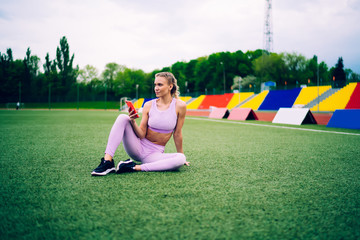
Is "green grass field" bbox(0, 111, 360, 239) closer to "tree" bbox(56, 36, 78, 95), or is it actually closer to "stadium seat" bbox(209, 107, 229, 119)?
"stadium seat" bbox(209, 107, 229, 119)

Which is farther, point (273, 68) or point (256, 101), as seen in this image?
point (273, 68)

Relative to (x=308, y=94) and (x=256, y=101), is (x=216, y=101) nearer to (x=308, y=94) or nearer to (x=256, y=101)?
(x=256, y=101)

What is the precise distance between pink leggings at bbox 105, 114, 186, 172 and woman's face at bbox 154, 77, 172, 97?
0.53 metres

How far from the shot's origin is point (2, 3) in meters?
18.1

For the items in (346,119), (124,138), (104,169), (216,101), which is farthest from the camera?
(216,101)

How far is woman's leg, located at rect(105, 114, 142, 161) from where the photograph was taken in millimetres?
2988

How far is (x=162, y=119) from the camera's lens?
3.16 meters

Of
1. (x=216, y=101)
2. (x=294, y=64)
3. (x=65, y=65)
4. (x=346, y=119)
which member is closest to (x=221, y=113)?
(x=346, y=119)

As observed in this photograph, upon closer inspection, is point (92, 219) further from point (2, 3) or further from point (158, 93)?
point (2, 3)

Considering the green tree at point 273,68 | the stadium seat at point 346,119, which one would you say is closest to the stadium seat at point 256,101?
the stadium seat at point 346,119

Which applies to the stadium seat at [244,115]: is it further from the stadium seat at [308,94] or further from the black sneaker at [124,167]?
the black sneaker at [124,167]

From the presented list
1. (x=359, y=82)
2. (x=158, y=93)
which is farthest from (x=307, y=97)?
(x=158, y=93)

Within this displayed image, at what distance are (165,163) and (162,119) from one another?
570 mm

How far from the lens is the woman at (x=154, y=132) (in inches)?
118
